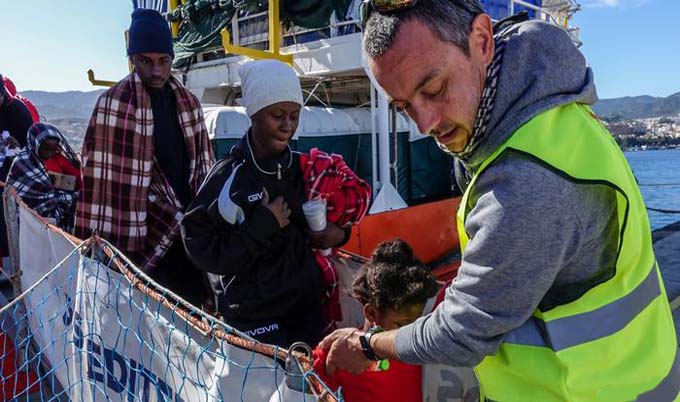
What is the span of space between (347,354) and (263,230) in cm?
75

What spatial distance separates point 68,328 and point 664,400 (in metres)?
2.39

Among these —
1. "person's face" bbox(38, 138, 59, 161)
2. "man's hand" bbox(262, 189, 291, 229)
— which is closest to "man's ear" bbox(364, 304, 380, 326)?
"man's hand" bbox(262, 189, 291, 229)

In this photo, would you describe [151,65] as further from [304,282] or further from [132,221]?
[304,282]

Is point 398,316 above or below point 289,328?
above

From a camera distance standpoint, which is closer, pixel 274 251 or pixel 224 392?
pixel 224 392

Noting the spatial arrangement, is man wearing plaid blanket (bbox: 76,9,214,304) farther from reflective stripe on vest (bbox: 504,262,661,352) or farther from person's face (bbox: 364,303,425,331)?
reflective stripe on vest (bbox: 504,262,661,352)

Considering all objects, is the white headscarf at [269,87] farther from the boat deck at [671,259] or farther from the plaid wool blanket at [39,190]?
the boat deck at [671,259]

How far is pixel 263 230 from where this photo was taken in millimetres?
2016

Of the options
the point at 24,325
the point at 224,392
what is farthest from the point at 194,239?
the point at 24,325

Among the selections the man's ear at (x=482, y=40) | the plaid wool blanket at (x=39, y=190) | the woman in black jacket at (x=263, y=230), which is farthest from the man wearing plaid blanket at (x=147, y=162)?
the man's ear at (x=482, y=40)

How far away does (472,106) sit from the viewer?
1058mm

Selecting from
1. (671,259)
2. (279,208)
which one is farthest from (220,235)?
(671,259)

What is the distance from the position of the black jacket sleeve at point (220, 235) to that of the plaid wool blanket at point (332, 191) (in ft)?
0.93

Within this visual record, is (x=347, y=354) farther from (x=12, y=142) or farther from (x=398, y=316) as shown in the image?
(x=12, y=142)
